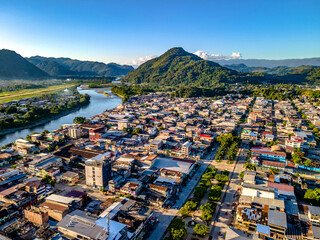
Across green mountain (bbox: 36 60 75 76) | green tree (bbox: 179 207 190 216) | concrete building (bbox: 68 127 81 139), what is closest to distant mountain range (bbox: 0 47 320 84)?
green mountain (bbox: 36 60 75 76)

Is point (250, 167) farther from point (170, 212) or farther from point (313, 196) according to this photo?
point (170, 212)

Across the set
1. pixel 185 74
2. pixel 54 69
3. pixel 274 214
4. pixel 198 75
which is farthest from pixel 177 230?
pixel 54 69

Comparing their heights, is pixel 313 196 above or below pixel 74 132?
below

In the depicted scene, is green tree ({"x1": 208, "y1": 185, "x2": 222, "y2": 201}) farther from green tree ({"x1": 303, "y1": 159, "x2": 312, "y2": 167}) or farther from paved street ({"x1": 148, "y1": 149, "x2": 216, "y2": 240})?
green tree ({"x1": 303, "y1": 159, "x2": 312, "y2": 167})

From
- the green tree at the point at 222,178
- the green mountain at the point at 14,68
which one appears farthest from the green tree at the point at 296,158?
the green mountain at the point at 14,68

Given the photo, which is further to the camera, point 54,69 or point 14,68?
point 54,69

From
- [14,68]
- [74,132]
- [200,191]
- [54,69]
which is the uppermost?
[54,69]

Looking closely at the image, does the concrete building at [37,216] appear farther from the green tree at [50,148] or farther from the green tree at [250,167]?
the green tree at [250,167]

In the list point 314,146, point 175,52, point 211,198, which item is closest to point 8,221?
point 211,198
